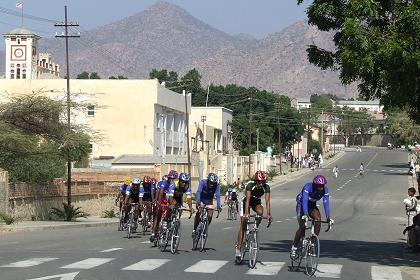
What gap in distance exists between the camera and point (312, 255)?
1675cm

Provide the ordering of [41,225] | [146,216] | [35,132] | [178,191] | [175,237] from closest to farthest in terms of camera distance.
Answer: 1. [175,237]
2. [178,191]
3. [146,216]
4. [41,225]
5. [35,132]

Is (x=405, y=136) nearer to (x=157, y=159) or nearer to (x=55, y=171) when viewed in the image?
(x=157, y=159)

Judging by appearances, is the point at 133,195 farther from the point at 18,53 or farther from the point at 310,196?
the point at 18,53

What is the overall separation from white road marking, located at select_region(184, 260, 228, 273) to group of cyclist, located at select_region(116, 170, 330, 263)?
1.62 feet

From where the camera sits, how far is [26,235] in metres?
28.8

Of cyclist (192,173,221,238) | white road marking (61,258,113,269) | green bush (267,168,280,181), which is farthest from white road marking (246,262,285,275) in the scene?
green bush (267,168,280,181)

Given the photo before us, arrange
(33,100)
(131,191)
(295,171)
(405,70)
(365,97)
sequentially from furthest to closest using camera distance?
(295,171) < (33,100) < (131,191) < (365,97) < (405,70)

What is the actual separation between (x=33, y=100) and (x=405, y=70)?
21.5 metres

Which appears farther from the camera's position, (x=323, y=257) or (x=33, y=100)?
(x=33, y=100)

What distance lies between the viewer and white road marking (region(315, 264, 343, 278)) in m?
17.0

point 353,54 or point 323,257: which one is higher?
point 353,54

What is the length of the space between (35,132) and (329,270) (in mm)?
22163

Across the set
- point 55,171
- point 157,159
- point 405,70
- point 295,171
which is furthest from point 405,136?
point 405,70

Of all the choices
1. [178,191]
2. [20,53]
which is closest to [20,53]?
[20,53]
